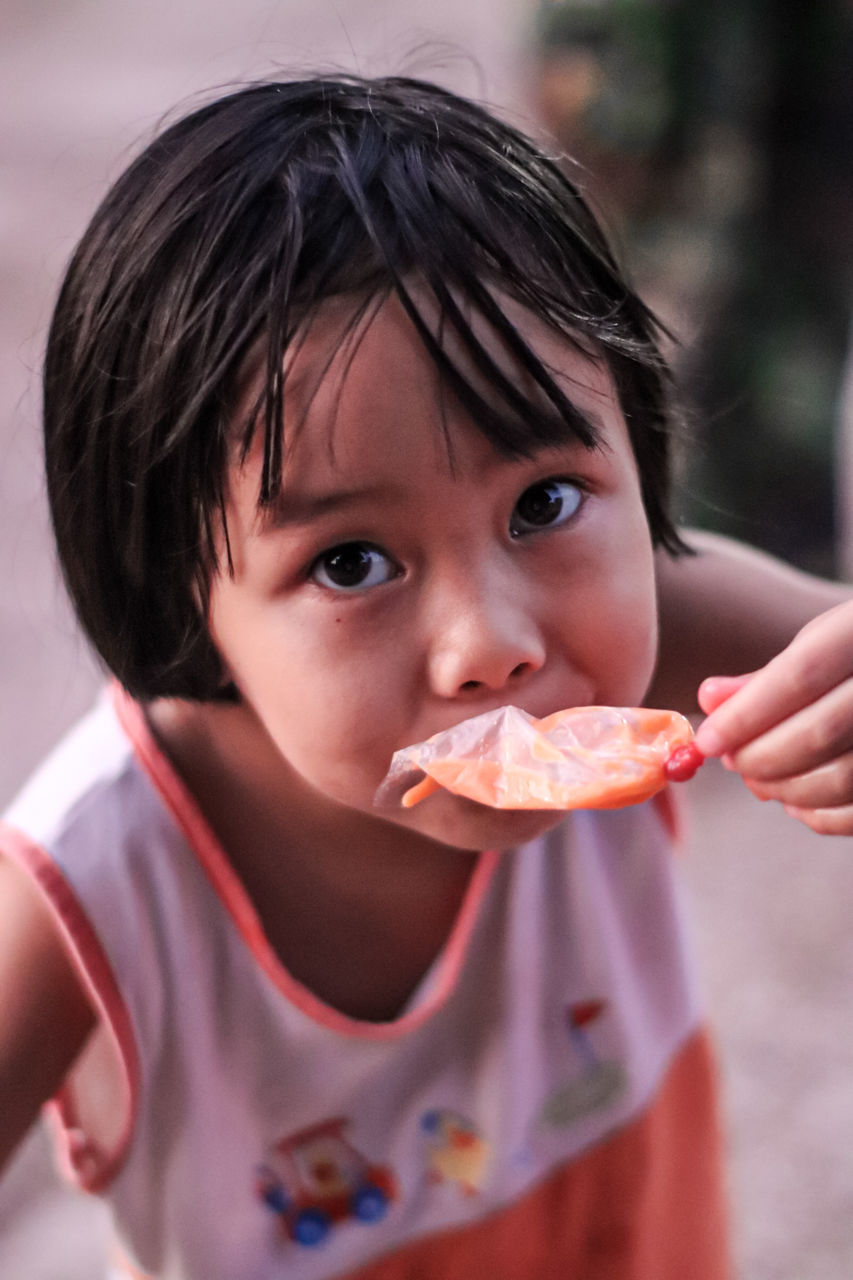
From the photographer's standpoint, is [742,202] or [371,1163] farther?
[742,202]

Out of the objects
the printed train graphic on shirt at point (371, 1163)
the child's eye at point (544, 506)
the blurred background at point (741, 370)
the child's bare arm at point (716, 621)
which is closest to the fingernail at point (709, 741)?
the child's eye at point (544, 506)

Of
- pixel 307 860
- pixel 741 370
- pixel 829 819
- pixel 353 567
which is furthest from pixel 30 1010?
pixel 741 370

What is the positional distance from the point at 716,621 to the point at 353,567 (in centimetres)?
30

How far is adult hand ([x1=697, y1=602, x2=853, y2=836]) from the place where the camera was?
1.73ft

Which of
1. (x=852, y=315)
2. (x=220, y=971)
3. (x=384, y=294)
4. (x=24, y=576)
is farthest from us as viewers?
(x=24, y=576)

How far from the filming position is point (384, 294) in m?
0.56

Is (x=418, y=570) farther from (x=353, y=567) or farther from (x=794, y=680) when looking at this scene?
(x=794, y=680)

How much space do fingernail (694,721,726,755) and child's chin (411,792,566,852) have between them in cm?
9

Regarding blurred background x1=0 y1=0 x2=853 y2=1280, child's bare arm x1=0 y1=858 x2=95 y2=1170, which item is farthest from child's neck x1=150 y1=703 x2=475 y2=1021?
blurred background x1=0 y1=0 x2=853 y2=1280

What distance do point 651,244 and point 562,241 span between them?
129cm

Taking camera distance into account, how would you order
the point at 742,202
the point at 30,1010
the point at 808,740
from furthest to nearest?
the point at 742,202 < the point at 30,1010 < the point at 808,740

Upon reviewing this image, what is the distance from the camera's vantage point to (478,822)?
0.62 metres

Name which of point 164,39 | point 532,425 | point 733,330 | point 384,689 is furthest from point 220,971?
point 164,39

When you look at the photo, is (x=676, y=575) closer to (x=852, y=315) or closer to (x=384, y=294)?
(x=384, y=294)
